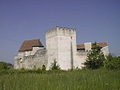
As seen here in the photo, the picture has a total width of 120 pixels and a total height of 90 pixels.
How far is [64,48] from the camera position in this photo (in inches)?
1294

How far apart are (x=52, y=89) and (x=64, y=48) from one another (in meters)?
26.7

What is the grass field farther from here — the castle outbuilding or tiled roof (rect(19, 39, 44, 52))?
tiled roof (rect(19, 39, 44, 52))

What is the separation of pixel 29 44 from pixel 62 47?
15511mm

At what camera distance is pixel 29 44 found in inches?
1822

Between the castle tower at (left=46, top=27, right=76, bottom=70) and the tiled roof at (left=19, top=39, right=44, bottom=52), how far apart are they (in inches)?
407

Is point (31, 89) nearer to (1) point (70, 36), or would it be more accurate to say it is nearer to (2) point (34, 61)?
(1) point (70, 36)

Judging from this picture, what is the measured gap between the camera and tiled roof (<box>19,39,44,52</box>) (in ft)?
147

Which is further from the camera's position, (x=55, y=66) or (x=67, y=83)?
(x=55, y=66)

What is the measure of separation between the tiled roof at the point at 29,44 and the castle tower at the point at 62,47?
33.9ft

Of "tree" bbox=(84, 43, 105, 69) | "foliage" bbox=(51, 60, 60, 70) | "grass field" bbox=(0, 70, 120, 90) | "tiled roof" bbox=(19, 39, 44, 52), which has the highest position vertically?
"tiled roof" bbox=(19, 39, 44, 52)

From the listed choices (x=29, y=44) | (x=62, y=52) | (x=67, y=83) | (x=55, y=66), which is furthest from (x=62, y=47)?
(x=67, y=83)

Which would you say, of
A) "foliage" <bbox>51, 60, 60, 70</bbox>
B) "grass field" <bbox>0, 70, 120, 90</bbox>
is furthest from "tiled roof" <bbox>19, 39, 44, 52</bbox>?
"grass field" <bbox>0, 70, 120, 90</bbox>

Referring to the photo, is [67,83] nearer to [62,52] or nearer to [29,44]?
[62,52]

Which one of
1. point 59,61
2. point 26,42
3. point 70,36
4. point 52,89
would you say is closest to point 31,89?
point 52,89
